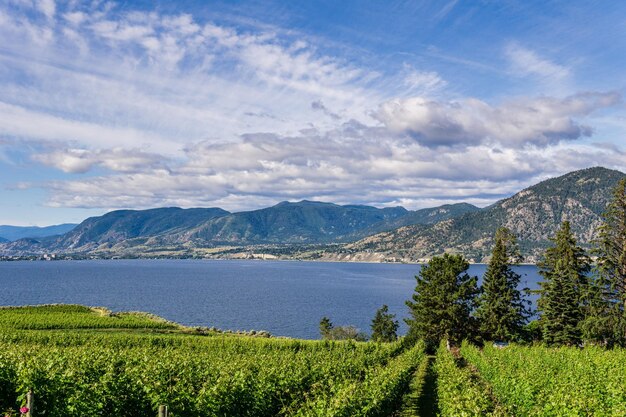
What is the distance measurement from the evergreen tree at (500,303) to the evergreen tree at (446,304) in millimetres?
1593

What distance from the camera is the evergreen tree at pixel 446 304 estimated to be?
195 ft

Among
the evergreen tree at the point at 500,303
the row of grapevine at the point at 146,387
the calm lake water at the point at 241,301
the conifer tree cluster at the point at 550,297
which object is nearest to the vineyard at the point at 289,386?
the row of grapevine at the point at 146,387

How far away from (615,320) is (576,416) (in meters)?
37.5

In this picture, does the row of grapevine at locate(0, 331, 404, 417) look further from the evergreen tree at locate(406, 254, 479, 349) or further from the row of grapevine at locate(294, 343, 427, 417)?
the evergreen tree at locate(406, 254, 479, 349)

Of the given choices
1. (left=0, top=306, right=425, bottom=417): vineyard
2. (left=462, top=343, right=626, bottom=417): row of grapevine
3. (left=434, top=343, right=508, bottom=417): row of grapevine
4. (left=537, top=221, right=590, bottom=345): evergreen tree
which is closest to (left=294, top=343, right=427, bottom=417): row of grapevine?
(left=0, top=306, right=425, bottom=417): vineyard

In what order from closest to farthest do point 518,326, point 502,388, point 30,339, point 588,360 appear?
point 502,388, point 588,360, point 30,339, point 518,326


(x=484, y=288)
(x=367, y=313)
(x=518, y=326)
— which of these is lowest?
(x=367, y=313)

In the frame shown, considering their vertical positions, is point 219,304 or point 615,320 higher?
point 615,320

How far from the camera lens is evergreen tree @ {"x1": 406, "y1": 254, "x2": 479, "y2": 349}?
59.3 m

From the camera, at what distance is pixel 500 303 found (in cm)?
5850

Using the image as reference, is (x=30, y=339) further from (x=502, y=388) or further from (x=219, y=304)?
(x=219, y=304)

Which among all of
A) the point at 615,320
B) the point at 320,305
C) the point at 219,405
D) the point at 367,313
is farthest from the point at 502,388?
the point at 320,305

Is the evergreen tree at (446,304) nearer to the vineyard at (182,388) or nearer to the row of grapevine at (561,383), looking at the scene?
the row of grapevine at (561,383)

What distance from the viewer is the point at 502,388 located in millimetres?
26281
